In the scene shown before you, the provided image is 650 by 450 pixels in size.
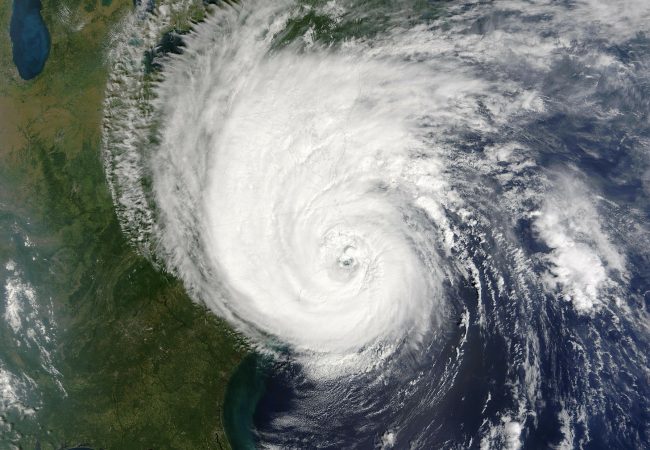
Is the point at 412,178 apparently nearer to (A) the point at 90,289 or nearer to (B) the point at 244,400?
(B) the point at 244,400

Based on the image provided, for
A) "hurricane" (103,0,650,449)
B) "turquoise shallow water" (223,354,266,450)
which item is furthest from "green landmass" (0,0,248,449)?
"hurricane" (103,0,650,449)

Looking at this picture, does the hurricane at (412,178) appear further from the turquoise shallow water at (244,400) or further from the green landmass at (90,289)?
the turquoise shallow water at (244,400)

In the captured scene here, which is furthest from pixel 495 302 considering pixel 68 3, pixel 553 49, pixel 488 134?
pixel 68 3

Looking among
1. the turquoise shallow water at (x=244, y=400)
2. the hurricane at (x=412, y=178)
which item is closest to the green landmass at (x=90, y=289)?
the turquoise shallow water at (x=244, y=400)

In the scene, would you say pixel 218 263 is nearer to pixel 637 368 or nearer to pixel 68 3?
pixel 68 3

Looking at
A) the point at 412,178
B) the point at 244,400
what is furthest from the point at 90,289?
the point at 412,178

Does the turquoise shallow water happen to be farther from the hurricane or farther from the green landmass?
the hurricane
